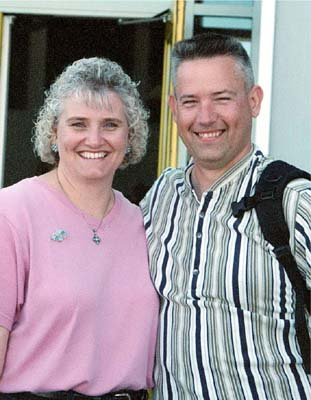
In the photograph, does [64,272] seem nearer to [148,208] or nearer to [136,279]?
[136,279]

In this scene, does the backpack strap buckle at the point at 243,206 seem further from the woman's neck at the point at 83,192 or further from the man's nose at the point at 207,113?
the woman's neck at the point at 83,192

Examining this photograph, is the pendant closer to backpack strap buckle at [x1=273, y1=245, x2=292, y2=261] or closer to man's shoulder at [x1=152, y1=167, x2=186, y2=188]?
man's shoulder at [x1=152, y1=167, x2=186, y2=188]

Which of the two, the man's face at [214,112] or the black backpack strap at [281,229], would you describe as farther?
the man's face at [214,112]

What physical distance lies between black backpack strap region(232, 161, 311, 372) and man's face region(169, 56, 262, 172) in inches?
11.6

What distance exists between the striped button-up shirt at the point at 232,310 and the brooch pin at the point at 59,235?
0.35m

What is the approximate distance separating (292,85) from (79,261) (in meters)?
1.97

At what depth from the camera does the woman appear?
2549mm

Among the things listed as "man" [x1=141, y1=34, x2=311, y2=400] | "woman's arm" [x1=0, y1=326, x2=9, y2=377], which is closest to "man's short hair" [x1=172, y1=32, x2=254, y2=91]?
"man" [x1=141, y1=34, x2=311, y2=400]

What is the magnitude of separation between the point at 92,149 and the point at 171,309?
60cm

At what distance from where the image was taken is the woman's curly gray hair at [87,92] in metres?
2.81

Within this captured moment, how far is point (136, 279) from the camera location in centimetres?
277

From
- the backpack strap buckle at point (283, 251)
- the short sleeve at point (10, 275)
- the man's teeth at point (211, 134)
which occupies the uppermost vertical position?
the man's teeth at point (211, 134)

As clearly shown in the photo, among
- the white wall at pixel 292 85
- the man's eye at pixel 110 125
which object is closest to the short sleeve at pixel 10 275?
the man's eye at pixel 110 125

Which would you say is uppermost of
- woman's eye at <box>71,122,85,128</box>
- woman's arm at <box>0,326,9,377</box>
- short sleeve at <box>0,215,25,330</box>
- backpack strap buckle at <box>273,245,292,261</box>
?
woman's eye at <box>71,122,85,128</box>
